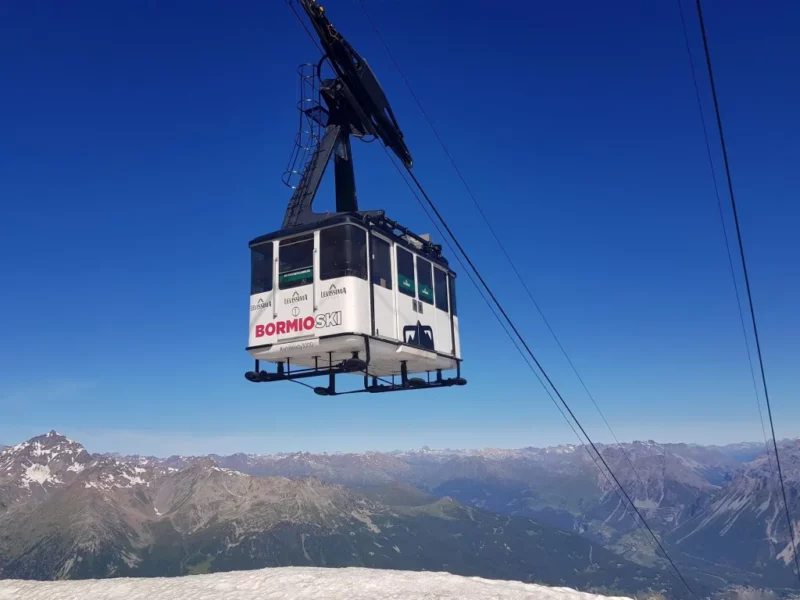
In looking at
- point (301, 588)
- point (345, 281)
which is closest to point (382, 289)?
point (345, 281)

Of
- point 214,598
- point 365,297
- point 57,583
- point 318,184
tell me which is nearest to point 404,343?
point 365,297

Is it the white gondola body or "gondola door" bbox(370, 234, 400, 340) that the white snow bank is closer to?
the white gondola body

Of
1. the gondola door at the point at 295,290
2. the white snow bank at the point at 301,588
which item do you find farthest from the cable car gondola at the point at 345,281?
the white snow bank at the point at 301,588

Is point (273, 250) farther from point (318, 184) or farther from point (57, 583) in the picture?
point (57, 583)

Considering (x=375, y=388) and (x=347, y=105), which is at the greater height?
(x=347, y=105)

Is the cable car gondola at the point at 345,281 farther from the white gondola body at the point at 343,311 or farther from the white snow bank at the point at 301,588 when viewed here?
the white snow bank at the point at 301,588

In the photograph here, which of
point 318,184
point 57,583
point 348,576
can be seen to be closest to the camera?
point 318,184

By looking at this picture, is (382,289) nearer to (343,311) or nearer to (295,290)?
(343,311)
